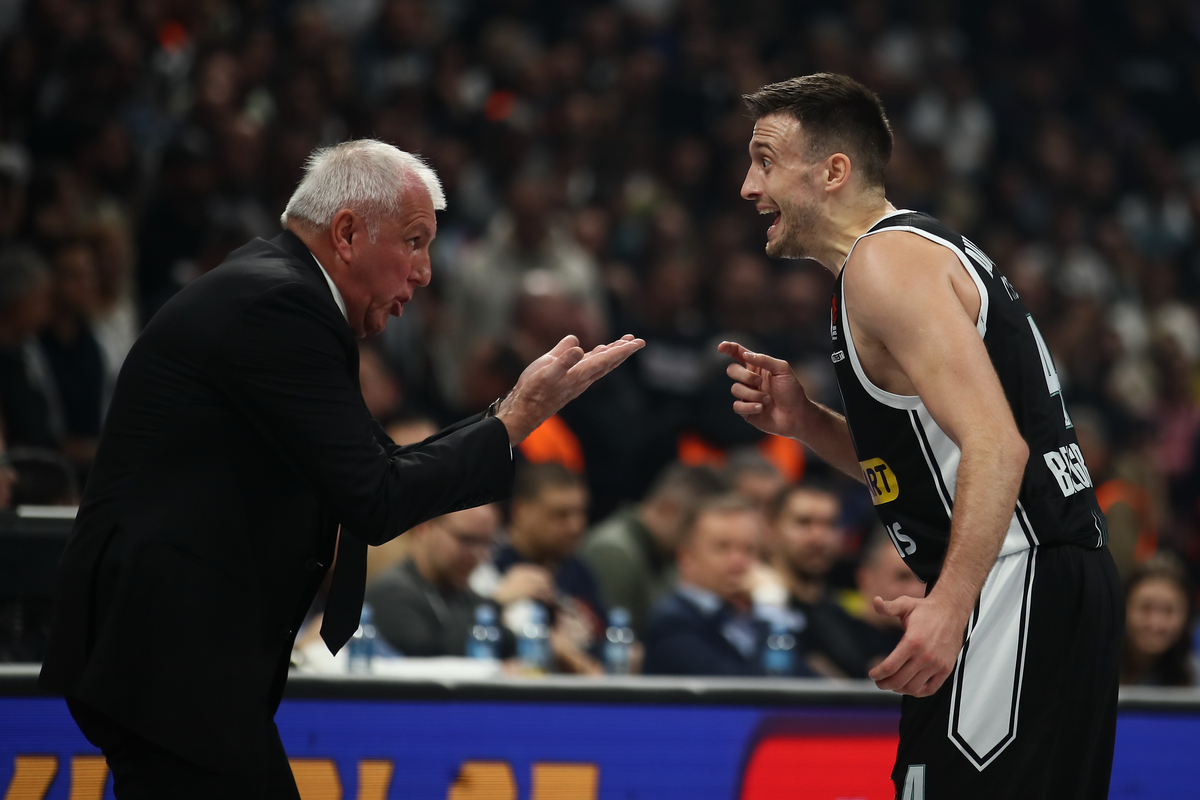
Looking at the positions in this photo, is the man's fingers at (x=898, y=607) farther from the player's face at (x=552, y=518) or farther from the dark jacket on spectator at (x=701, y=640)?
the player's face at (x=552, y=518)

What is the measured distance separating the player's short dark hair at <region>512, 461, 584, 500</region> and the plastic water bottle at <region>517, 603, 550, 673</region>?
3.60ft

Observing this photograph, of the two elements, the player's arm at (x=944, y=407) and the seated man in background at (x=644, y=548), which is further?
the seated man in background at (x=644, y=548)

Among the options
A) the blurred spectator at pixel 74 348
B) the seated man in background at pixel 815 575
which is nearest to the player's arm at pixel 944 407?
the seated man in background at pixel 815 575

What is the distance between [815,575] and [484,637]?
1941 mm

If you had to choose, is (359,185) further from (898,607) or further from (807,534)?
(807,534)

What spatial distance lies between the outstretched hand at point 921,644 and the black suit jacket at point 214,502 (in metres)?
0.97

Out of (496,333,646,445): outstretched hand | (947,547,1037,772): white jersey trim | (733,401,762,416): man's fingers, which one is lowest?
(947,547,1037,772): white jersey trim

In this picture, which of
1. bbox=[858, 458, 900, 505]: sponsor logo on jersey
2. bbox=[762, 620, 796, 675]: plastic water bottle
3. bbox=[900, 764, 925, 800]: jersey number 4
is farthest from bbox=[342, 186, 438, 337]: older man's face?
bbox=[762, 620, 796, 675]: plastic water bottle

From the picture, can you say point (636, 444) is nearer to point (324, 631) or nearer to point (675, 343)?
point (675, 343)

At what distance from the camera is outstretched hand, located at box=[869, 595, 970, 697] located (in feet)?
8.14

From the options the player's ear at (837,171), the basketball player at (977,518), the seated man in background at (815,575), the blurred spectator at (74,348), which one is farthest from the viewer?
the blurred spectator at (74,348)

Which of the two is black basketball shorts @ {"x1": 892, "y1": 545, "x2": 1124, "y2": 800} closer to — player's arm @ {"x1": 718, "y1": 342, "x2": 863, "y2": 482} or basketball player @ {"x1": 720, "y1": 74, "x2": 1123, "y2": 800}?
basketball player @ {"x1": 720, "y1": 74, "x2": 1123, "y2": 800}

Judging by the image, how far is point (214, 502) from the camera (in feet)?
8.86

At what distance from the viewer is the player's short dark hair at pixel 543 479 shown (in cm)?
605
